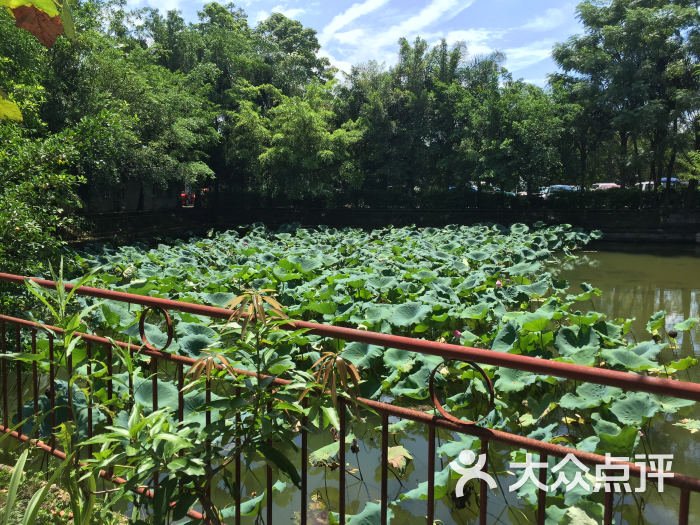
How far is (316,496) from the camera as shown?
318 centimetres

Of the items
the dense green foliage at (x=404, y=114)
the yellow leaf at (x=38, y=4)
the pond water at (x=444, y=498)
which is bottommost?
the pond water at (x=444, y=498)

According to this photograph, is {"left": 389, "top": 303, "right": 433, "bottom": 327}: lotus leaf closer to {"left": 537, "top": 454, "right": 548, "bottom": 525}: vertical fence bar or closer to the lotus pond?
the lotus pond

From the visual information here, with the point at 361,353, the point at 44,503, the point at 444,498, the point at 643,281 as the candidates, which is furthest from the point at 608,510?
the point at 643,281

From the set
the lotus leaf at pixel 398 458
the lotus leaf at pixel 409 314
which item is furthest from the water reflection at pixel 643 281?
the lotus leaf at pixel 398 458

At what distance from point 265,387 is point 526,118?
1911cm

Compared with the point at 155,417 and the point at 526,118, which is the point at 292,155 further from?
the point at 155,417

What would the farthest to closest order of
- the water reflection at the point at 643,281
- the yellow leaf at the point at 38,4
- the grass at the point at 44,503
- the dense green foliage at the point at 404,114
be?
1. the dense green foliage at the point at 404,114
2. the water reflection at the point at 643,281
3. the grass at the point at 44,503
4. the yellow leaf at the point at 38,4

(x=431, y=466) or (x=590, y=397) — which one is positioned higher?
(x=431, y=466)

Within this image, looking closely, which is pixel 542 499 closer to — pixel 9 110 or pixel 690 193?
pixel 9 110

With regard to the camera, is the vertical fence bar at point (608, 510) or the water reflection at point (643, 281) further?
the water reflection at point (643, 281)

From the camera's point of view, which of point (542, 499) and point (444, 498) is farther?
point (444, 498)

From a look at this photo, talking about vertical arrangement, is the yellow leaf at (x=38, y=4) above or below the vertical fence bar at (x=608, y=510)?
above

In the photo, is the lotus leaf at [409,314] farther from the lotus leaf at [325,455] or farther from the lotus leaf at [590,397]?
the lotus leaf at [325,455]

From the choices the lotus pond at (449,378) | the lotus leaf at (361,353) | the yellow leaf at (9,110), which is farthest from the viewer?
the lotus leaf at (361,353)
